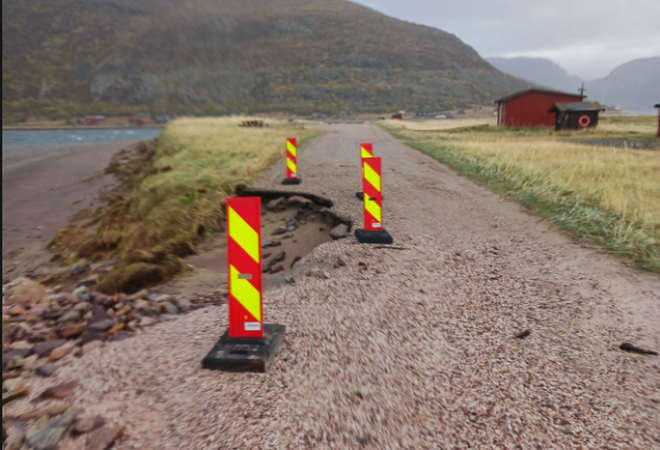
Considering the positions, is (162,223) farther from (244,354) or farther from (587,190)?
(587,190)

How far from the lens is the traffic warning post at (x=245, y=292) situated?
3111mm

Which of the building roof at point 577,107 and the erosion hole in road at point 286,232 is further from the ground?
the building roof at point 577,107

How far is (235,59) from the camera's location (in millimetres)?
114875

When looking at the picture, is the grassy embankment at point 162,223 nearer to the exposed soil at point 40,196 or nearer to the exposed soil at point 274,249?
the exposed soil at point 274,249

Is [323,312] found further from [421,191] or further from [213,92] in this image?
[213,92]

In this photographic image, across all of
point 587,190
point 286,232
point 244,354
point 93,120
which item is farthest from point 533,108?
point 93,120

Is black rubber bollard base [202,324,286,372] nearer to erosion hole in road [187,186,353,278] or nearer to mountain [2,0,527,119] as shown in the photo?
erosion hole in road [187,186,353,278]

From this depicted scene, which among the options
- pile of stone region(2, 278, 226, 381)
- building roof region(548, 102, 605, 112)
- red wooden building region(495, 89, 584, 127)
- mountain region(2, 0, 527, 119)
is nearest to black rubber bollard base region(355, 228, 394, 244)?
pile of stone region(2, 278, 226, 381)

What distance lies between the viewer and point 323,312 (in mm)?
3846

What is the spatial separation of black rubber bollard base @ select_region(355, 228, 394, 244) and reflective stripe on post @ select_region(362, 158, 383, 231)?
A: 94 mm

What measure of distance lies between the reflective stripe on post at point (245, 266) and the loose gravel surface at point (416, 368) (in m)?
0.33

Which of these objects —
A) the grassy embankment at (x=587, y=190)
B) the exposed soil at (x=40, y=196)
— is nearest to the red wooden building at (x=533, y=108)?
the grassy embankment at (x=587, y=190)

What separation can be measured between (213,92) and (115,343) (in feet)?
320

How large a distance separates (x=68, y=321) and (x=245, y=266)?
8.04ft
